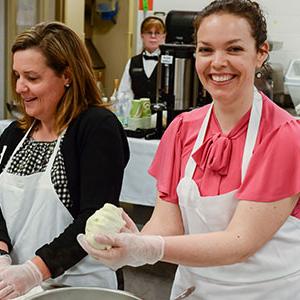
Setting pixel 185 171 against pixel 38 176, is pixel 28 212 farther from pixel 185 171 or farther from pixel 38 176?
pixel 185 171

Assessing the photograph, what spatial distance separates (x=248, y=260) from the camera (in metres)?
1.12


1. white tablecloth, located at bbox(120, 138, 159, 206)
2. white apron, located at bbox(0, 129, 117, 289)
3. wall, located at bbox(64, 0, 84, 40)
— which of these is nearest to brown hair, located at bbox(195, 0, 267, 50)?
white apron, located at bbox(0, 129, 117, 289)

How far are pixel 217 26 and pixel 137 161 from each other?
1633 mm

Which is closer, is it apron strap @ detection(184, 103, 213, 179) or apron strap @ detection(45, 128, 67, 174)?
apron strap @ detection(184, 103, 213, 179)

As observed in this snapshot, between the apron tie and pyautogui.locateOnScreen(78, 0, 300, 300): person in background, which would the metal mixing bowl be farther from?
the apron tie

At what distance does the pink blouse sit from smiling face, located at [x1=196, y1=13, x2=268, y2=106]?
0.30ft

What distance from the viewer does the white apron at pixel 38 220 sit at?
1351mm

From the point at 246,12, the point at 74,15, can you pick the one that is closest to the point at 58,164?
the point at 246,12

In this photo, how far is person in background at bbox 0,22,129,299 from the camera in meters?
1.33

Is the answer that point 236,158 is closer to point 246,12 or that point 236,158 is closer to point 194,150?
point 194,150

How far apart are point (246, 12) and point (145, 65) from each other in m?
3.60

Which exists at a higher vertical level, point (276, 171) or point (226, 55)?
point (226, 55)

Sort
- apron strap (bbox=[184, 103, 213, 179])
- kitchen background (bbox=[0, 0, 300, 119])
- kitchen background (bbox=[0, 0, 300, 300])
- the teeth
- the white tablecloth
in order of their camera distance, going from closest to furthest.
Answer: the teeth → apron strap (bbox=[184, 103, 213, 179]) → the white tablecloth → kitchen background (bbox=[0, 0, 300, 300]) → kitchen background (bbox=[0, 0, 300, 119])

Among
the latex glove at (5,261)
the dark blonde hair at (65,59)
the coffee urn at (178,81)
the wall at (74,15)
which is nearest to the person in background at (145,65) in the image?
the wall at (74,15)
